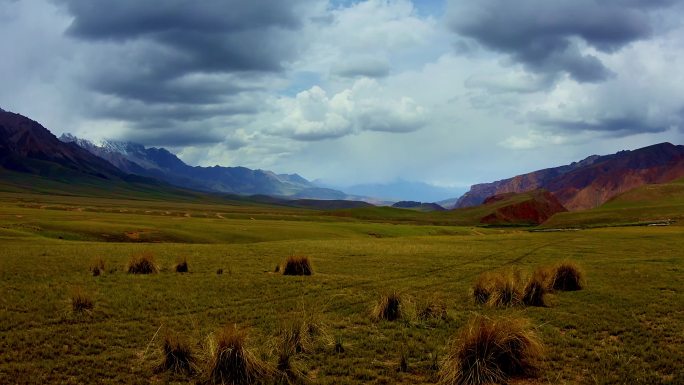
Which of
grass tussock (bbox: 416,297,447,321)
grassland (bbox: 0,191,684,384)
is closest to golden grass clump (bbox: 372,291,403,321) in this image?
grassland (bbox: 0,191,684,384)

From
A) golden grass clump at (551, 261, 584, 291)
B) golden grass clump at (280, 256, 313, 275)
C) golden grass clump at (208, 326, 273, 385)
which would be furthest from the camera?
golden grass clump at (280, 256, 313, 275)

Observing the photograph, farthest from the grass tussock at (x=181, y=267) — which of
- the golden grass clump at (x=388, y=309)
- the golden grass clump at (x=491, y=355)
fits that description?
the golden grass clump at (x=491, y=355)

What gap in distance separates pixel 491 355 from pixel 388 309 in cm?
608

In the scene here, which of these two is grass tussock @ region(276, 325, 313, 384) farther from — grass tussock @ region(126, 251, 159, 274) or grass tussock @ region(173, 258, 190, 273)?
grass tussock @ region(126, 251, 159, 274)

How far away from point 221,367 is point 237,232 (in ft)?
198

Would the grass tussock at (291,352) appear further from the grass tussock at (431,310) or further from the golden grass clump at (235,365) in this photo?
the grass tussock at (431,310)

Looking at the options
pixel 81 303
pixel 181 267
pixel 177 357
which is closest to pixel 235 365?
pixel 177 357

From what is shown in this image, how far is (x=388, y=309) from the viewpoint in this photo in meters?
18.3

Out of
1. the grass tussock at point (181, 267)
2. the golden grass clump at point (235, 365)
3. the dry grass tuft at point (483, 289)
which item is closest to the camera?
the golden grass clump at point (235, 365)

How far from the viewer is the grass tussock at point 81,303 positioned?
1809 centimetres

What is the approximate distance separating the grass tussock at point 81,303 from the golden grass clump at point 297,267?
35.7ft

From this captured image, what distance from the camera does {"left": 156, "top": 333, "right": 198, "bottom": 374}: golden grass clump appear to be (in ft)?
42.7

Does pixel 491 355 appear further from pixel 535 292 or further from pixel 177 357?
pixel 535 292

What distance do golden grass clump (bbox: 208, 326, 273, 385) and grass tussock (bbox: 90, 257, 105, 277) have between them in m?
16.1
